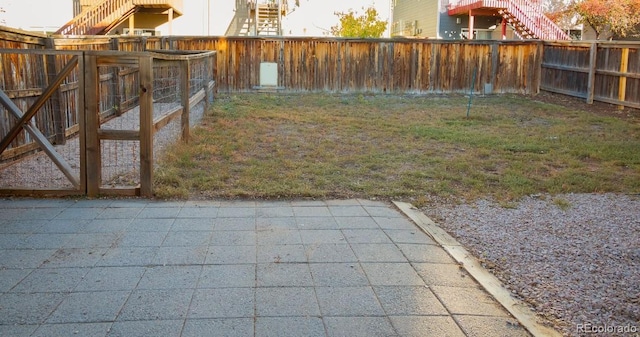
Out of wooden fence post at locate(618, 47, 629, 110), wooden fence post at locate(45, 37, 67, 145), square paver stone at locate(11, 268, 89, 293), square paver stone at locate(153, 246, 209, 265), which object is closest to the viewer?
square paver stone at locate(11, 268, 89, 293)

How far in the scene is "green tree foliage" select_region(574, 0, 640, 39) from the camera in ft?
92.2

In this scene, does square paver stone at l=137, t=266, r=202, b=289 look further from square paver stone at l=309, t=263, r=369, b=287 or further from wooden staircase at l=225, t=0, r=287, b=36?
wooden staircase at l=225, t=0, r=287, b=36

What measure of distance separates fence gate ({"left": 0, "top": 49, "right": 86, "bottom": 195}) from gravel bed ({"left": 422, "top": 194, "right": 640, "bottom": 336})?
4.07 metres

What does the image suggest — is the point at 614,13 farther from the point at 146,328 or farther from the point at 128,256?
the point at 146,328

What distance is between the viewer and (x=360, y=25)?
104ft

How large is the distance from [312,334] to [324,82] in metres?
16.9

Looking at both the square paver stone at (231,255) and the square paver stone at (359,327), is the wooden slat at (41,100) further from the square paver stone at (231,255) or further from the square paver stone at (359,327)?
the square paver stone at (359,327)

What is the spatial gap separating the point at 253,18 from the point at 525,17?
481 inches

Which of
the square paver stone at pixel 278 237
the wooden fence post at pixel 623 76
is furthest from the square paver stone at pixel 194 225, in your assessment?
the wooden fence post at pixel 623 76

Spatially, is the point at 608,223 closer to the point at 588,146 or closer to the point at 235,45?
the point at 588,146

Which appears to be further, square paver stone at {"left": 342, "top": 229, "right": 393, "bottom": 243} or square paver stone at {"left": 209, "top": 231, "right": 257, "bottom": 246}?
square paver stone at {"left": 342, "top": 229, "right": 393, "bottom": 243}

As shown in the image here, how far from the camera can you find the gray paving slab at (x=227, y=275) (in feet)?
11.5

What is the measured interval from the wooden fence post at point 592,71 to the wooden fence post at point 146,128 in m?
13.9

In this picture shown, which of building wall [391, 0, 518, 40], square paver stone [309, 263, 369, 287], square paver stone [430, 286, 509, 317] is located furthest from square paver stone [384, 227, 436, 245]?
building wall [391, 0, 518, 40]
